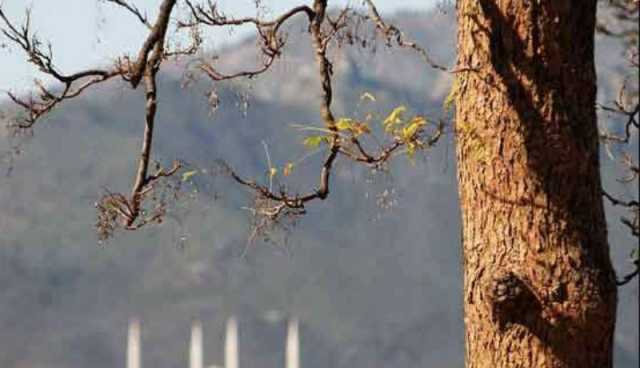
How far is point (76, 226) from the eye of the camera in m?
145

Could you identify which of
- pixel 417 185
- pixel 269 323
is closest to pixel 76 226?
pixel 269 323

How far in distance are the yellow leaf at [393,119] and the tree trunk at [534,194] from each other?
27 cm

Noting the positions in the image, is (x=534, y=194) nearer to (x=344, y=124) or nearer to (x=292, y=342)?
(x=344, y=124)

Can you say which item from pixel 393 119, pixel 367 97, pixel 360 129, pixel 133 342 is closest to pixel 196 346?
pixel 133 342

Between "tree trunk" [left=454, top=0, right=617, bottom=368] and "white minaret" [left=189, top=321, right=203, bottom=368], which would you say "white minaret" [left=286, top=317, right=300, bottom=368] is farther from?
"tree trunk" [left=454, top=0, right=617, bottom=368]

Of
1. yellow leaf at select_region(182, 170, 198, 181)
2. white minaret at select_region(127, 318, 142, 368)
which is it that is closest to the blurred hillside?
white minaret at select_region(127, 318, 142, 368)

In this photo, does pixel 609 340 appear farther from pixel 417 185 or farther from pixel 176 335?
pixel 417 185

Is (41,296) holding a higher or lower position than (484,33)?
higher

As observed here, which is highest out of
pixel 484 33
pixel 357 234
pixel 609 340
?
pixel 357 234

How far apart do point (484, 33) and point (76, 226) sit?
139 m

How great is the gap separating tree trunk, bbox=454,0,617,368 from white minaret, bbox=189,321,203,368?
5061 inches

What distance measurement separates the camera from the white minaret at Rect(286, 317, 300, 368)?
149750 mm

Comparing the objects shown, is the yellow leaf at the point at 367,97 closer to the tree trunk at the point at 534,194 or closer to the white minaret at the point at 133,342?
the tree trunk at the point at 534,194

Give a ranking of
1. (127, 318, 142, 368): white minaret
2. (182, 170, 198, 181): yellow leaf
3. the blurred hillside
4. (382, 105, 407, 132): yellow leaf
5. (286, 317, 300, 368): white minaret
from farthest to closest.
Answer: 1. (286, 317, 300, 368): white minaret
2. (127, 318, 142, 368): white minaret
3. the blurred hillside
4. (182, 170, 198, 181): yellow leaf
5. (382, 105, 407, 132): yellow leaf
